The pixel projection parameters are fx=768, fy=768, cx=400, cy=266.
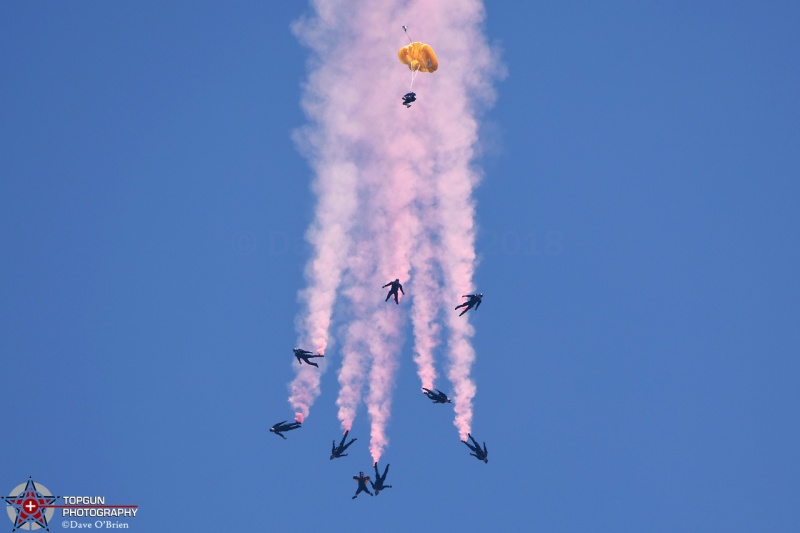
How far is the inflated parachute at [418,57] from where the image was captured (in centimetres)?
3569

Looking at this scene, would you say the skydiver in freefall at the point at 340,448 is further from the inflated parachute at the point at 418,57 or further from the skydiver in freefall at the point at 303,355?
the inflated parachute at the point at 418,57

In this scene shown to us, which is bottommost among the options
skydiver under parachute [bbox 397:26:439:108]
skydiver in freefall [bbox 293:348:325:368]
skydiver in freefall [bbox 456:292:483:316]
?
skydiver in freefall [bbox 293:348:325:368]

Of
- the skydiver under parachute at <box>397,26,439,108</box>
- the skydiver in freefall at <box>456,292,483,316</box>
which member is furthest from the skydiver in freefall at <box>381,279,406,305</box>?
the skydiver under parachute at <box>397,26,439,108</box>

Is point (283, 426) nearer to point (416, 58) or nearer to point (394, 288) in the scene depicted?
point (394, 288)

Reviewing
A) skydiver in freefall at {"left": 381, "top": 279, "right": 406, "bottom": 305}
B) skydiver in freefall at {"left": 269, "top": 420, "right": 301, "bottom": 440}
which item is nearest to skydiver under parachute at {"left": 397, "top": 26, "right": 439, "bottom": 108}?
skydiver in freefall at {"left": 381, "top": 279, "right": 406, "bottom": 305}

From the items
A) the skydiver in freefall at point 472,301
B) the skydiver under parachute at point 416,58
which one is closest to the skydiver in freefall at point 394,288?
the skydiver in freefall at point 472,301

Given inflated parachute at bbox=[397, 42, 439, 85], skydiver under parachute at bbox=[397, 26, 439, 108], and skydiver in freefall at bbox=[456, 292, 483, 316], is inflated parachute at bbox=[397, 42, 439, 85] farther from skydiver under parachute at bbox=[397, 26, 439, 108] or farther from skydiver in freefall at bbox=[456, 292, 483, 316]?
skydiver in freefall at bbox=[456, 292, 483, 316]

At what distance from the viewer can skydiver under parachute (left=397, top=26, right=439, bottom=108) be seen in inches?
1405

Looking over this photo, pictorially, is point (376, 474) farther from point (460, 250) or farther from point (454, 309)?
point (460, 250)

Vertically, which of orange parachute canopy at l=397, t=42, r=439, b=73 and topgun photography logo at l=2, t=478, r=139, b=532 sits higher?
orange parachute canopy at l=397, t=42, r=439, b=73

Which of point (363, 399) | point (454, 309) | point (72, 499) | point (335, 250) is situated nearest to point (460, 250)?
point (454, 309)

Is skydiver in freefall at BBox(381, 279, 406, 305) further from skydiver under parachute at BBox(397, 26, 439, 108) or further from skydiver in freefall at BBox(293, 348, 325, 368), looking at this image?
skydiver under parachute at BBox(397, 26, 439, 108)

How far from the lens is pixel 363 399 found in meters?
35.3

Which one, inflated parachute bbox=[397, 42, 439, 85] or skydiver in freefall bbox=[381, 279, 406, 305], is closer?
skydiver in freefall bbox=[381, 279, 406, 305]
